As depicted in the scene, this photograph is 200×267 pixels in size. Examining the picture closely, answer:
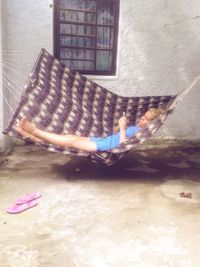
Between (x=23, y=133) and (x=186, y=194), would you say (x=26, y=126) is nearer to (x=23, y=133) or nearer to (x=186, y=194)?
(x=23, y=133)

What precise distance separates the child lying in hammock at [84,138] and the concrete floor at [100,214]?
16.9 inches

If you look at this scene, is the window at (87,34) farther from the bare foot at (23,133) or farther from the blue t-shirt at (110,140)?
the bare foot at (23,133)

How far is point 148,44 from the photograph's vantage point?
5031mm

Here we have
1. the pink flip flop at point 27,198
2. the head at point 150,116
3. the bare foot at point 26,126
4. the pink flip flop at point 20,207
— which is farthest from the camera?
the head at point 150,116

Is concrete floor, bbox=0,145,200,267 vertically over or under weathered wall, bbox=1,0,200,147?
under

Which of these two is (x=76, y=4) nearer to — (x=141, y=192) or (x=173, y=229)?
(x=141, y=192)

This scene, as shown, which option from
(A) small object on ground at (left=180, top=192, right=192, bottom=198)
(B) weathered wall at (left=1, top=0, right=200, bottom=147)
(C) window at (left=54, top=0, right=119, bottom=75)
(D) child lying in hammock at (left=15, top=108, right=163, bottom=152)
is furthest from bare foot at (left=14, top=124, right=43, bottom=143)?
(C) window at (left=54, top=0, right=119, bottom=75)

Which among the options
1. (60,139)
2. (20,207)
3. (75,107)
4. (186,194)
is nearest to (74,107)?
(75,107)

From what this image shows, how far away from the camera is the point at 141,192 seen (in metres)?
3.60

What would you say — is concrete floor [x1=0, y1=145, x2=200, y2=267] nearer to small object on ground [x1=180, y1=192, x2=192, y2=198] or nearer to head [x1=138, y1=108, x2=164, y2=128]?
small object on ground [x1=180, y1=192, x2=192, y2=198]

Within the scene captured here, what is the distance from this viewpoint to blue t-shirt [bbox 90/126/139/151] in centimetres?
363

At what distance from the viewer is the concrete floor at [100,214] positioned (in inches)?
98.6

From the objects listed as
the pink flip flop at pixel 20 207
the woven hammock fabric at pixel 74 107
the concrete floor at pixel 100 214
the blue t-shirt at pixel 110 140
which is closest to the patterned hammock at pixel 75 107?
the woven hammock fabric at pixel 74 107

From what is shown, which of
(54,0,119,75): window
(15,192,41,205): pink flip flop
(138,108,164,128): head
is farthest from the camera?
(54,0,119,75): window
